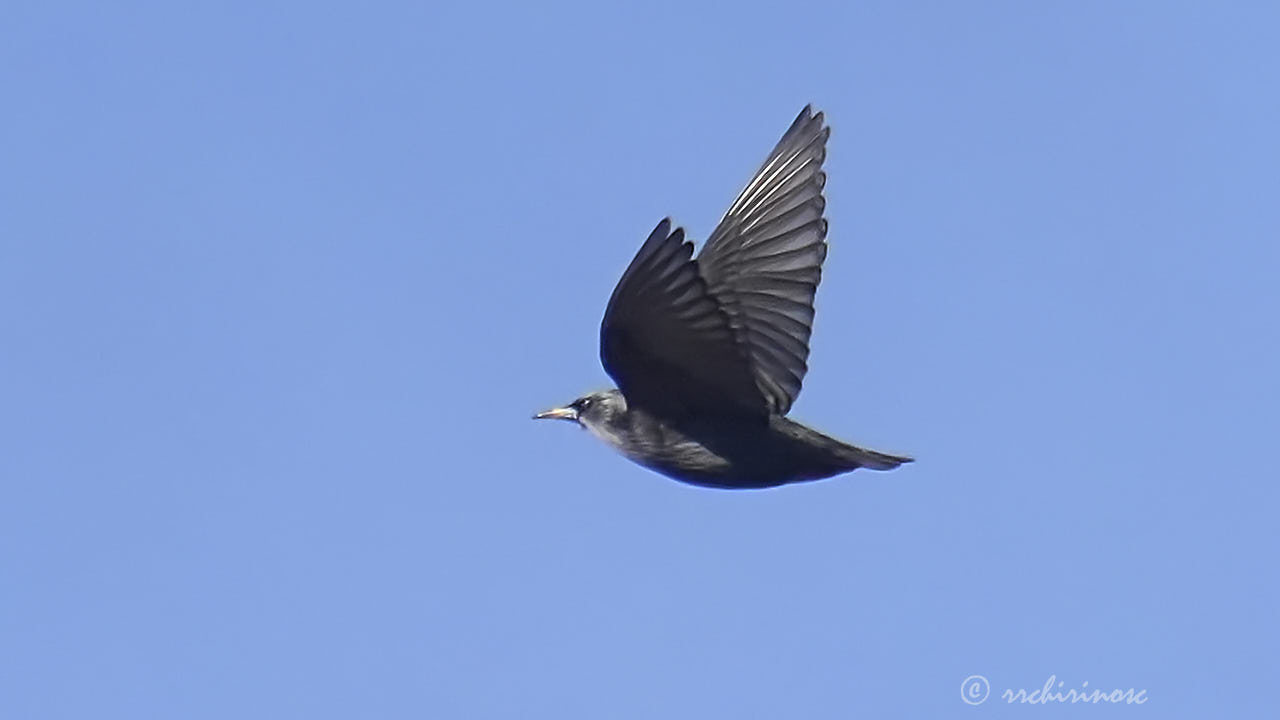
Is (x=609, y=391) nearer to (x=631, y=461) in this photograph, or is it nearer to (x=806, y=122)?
(x=631, y=461)

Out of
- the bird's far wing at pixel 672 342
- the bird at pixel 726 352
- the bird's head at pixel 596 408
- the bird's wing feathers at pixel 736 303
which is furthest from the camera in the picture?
the bird's head at pixel 596 408

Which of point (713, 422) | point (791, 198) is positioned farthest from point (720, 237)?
point (713, 422)

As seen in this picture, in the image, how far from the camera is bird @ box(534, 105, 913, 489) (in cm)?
1475

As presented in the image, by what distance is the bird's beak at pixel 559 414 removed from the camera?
54.9 feet

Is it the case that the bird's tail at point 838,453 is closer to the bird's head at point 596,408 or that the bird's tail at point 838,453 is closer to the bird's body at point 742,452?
the bird's body at point 742,452

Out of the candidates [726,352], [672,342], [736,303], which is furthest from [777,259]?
[672,342]

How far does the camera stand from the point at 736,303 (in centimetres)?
1605

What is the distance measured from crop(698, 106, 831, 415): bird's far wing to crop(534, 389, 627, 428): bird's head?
3.56ft

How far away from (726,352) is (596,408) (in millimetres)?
1486

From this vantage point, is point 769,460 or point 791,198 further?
point 791,198

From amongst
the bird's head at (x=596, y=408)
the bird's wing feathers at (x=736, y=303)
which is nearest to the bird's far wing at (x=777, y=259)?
the bird's wing feathers at (x=736, y=303)

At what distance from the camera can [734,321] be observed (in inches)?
602

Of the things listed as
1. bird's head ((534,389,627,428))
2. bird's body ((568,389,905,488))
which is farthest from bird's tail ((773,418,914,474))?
bird's head ((534,389,627,428))

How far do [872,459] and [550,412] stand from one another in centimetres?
297
